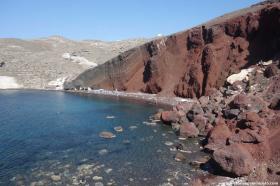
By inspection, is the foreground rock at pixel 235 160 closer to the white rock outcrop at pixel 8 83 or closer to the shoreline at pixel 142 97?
the shoreline at pixel 142 97

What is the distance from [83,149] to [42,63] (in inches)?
3684

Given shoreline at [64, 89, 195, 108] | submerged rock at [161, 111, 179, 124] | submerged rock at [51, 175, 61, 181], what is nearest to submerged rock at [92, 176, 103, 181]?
submerged rock at [51, 175, 61, 181]

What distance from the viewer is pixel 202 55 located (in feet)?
254

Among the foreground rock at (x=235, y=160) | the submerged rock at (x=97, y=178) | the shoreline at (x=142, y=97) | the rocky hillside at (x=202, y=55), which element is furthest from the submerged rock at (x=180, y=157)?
the rocky hillside at (x=202, y=55)

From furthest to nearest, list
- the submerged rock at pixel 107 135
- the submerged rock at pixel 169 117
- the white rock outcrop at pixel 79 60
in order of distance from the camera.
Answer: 1. the white rock outcrop at pixel 79 60
2. the submerged rock at pixel 169 117
3. the submerged rock at pixel 107 135

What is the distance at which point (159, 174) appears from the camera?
102ft

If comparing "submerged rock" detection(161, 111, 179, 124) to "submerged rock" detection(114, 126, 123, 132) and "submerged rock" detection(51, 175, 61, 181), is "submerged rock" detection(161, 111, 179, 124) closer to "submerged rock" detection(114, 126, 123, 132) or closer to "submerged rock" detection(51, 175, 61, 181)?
"submerged rock" detection(114, 126, 123, 132)

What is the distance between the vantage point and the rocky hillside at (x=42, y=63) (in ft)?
367

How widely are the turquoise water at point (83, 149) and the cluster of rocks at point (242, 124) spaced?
9.57ft

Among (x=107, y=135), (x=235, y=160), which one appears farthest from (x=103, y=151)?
(x=235, y=160)

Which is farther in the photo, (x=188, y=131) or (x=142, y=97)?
(x=142, y=97)

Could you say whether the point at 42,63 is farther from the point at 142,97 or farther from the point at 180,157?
the point at 180,157

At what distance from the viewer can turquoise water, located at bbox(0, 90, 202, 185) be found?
98.3 feet

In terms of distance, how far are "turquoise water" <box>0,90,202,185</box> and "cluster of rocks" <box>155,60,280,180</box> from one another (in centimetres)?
292
